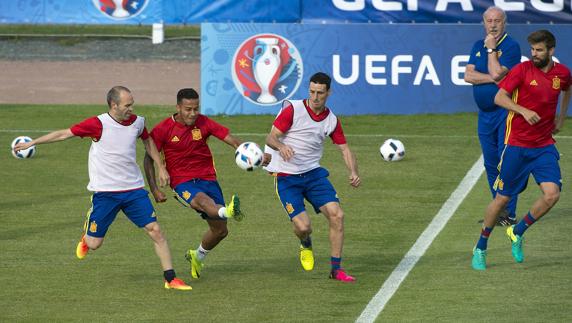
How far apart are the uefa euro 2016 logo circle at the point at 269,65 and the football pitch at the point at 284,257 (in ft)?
13.6

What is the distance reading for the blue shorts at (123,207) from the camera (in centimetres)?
1177

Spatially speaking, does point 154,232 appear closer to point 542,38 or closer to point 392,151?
point 542,38

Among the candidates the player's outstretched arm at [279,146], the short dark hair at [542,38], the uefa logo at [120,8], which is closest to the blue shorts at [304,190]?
the player's outstretched arm at [279,146]

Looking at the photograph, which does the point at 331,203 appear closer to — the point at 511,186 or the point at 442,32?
the point at 511,186

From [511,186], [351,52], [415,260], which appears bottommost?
[351,52]

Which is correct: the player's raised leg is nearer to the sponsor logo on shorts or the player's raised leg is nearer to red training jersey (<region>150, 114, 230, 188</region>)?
the sponsor logo on shorts

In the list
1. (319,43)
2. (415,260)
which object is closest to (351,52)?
(319,43)

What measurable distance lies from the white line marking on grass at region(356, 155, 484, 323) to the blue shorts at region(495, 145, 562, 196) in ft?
4.01

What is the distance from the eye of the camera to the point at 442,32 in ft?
79.8

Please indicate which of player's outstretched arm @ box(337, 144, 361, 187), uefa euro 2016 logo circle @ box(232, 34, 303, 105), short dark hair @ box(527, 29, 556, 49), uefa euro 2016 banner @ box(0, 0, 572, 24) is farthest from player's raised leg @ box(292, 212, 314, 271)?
uefa euro 2016 banner @ box(0, 0, 572, 24)

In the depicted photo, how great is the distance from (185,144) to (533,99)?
3455mm

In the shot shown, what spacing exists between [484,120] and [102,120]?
5.24 meters

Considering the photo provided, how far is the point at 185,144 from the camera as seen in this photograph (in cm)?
1228

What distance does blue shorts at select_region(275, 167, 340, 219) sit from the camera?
40.3ft
